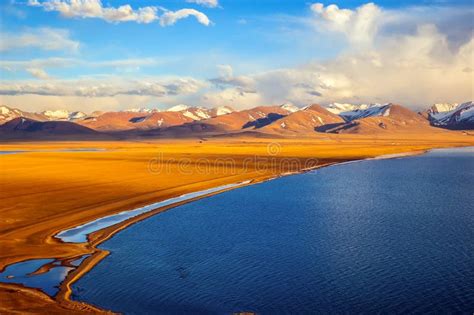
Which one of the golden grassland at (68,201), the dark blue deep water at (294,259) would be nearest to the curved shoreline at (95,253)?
the golden grassland at (68,201)

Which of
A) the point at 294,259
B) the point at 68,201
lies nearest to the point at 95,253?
the point at 294,259

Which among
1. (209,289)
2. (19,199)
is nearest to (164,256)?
(209,289)

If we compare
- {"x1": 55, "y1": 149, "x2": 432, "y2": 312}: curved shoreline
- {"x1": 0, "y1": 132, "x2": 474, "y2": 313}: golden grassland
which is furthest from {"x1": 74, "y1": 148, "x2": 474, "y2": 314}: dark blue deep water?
{"x1": 0, "y1": 132, "x2": 474, "y2": 313}: golden grassland

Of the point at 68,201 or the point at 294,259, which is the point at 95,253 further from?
the point at 68,201

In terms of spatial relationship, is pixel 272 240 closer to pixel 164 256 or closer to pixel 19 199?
pixel 164 256

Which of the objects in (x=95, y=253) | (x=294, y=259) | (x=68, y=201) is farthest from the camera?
(x=68, y=201)

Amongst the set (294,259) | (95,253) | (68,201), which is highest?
(68,201)

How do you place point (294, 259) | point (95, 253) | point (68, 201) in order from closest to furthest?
point (294, 259) < point (95, 253) < point (68, 201)

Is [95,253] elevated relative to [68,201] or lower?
lower

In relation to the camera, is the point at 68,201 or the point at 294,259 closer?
the point at 294,259
